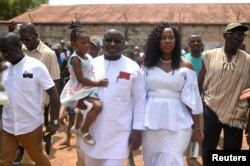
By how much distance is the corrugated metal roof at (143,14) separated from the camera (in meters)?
19.7

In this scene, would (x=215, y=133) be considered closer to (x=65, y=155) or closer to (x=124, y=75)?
(x=124, y=75)

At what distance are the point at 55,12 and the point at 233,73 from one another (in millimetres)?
21240

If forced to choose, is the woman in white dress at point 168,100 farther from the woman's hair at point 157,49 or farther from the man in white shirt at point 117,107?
the man in white shirt at point 117,107

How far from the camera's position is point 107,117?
314 centimetres

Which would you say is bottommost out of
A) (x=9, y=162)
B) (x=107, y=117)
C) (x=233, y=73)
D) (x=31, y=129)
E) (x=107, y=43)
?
(x=9, y=162)

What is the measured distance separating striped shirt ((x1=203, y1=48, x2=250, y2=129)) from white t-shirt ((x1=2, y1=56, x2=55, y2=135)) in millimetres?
1762

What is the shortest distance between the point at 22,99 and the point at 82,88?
0.67 m

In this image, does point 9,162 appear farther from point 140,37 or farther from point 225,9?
point 225,9

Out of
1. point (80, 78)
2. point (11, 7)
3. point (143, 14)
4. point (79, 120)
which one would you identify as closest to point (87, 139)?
point (79, 120)

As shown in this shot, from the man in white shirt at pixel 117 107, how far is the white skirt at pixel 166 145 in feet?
0.45

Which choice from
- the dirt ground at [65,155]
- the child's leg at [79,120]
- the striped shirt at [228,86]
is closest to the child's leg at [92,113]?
the child's leg at [79,120]

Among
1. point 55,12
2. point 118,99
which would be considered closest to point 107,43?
point 118,99

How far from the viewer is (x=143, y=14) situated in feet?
70.2

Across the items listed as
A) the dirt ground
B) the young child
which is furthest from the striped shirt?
the dirt ground
